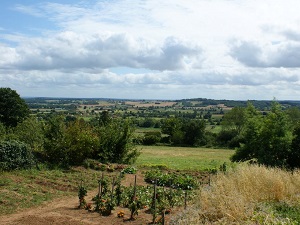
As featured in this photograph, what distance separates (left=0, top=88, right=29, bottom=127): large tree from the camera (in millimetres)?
42875

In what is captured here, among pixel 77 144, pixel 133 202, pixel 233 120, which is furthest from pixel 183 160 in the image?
pixel 233 120

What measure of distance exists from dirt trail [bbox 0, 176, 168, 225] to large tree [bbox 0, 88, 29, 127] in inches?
1327

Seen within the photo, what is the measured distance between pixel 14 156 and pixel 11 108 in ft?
96.3

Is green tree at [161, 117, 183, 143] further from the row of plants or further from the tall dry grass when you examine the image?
the tall dry grass

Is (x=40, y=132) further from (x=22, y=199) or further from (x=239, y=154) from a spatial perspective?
(x=239, y=154)

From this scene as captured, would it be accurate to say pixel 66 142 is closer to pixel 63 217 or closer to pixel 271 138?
pixel 63 217

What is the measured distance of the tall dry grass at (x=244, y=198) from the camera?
7891 millimetres

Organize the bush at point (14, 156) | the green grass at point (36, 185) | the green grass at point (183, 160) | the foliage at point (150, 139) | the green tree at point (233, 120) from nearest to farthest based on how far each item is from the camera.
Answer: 1. the green grass at point (36, 185)
2. the bush at point (14, 156)
3. the green grass at point (183, 160)
4. the foliage at point (150, 139)
5. the green tree at point (233, 120)

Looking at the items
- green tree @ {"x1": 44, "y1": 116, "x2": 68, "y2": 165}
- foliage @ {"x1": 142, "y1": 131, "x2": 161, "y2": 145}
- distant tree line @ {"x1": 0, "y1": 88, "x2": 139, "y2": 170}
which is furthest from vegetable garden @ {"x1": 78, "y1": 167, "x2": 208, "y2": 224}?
foliage @ {"x1": 142, "y1": 131, "x2": 161, "y2": 145}

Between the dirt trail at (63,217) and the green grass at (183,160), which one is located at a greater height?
the dirt trail at (63,217)

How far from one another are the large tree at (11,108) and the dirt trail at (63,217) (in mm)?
33714

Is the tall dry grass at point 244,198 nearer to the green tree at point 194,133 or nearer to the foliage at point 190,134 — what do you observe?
the green tree at point 194,133

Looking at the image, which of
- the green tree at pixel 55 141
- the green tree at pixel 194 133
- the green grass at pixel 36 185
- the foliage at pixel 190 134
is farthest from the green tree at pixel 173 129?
the green grass at pixel 36 185

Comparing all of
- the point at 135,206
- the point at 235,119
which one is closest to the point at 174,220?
the point at 135,206
